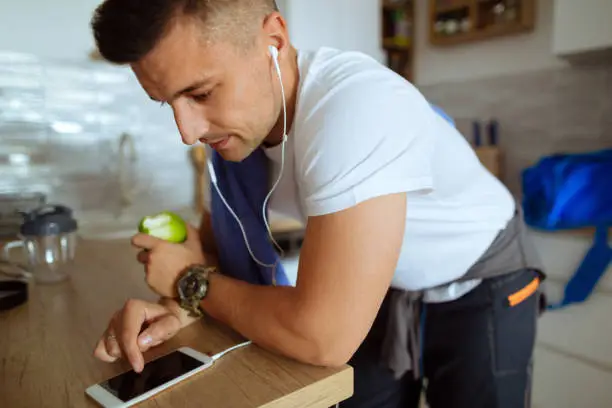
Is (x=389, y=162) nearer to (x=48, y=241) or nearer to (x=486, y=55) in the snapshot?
(x=48, y=241)

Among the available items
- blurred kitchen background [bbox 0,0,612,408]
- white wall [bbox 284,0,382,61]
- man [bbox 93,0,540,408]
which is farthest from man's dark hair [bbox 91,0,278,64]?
white wall [bbox 284,0,382,61]

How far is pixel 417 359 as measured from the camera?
3.12ft

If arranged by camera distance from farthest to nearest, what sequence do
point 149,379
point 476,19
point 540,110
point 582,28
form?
point 476,19, point 540,110, point 582,28, point 149,379

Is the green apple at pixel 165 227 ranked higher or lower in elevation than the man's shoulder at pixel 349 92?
lower

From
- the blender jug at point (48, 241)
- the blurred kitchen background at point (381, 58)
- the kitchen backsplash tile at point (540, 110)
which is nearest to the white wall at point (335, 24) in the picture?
the blurred kitchen background at point (381, 58)

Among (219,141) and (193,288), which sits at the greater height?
(219,141)

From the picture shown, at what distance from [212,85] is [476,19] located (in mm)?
1975

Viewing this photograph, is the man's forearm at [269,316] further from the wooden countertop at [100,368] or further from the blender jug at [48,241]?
the blender jug at [48,241]

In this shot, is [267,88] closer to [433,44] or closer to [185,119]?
[185,119]

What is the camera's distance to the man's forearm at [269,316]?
0.60m

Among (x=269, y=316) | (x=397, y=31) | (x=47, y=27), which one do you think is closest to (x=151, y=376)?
(x=269, y=316)

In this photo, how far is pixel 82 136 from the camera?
196cm

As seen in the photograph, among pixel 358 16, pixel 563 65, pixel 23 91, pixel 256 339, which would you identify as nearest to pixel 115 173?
pixel 23 91

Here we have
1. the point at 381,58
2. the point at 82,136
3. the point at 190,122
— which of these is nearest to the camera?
the point at 190,122
